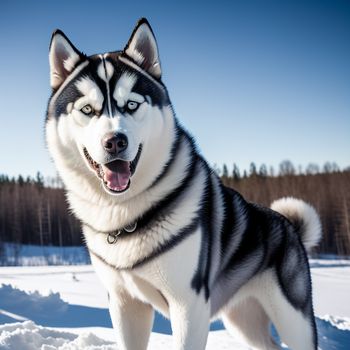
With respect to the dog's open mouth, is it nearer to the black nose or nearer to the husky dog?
the husky dog

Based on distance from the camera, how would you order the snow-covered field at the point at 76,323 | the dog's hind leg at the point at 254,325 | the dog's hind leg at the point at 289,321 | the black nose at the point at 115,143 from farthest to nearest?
the snow-covered field at the point at 76,323 → the dog's hind leg at the point at 254,325 → the dog's hind leg at the point at 289,321 → the black nose at the point at 115,143

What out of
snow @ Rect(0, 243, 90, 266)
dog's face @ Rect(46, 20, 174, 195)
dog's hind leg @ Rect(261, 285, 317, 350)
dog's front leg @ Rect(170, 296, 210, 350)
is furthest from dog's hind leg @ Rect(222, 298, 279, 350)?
snow @ Rect(0, 243, 90, 266)

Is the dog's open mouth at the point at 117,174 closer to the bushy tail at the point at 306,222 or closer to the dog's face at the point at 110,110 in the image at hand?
the dog's face at the point at 110,110

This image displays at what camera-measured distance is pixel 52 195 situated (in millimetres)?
35688

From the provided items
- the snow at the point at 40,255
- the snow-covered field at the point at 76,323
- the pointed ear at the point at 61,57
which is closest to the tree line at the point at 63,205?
the snow at the point at 40,255

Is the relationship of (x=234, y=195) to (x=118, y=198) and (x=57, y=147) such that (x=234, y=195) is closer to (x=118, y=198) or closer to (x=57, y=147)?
(x=118, y=198)

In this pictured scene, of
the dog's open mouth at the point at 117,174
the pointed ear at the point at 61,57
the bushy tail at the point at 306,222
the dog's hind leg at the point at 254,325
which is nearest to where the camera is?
the dog's open mouth at the point at 117,174

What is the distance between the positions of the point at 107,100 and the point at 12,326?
3.11 m

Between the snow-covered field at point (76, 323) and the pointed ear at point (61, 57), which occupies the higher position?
the pointed ear at point (61, 57)

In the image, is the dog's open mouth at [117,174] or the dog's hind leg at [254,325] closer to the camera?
the dog's open mouth at [117,174]

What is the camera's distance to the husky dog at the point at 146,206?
199 centimetres

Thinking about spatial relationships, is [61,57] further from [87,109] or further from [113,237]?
[113,237]

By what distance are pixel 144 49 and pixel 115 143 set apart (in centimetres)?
85

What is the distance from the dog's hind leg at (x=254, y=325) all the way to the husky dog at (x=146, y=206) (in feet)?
1.14
